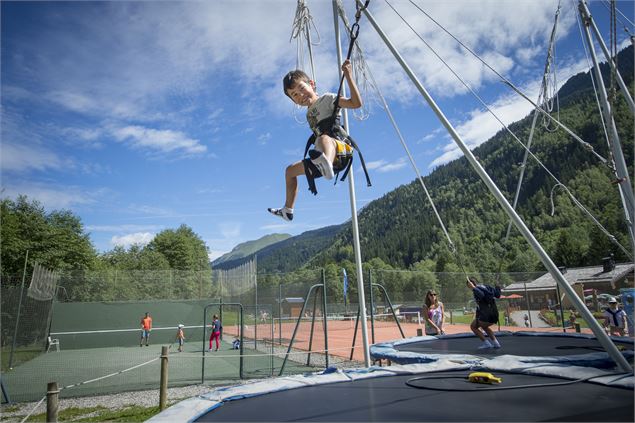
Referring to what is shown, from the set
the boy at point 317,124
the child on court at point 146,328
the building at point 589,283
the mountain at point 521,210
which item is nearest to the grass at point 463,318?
the building at point 589,283

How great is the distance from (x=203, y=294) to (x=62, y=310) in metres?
3.25

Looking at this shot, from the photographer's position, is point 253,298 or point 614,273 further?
point 614,273

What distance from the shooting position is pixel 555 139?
2397 inches

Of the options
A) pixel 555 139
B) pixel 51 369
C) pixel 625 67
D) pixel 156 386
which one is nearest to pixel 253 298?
pixel 156 386

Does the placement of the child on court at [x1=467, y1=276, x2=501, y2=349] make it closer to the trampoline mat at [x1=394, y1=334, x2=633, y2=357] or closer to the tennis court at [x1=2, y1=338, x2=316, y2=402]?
the trampoline mat at [x1=394, y1=334, x2=633, y2=357]

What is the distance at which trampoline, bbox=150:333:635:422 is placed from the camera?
1.68m

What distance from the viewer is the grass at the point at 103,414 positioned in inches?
154

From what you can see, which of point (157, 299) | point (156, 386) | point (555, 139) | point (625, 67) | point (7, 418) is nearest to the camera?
point (7, 418)

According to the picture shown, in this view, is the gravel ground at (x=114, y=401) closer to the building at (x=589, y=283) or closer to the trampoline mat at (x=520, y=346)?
the trampoline mat at (x=520, y=346)

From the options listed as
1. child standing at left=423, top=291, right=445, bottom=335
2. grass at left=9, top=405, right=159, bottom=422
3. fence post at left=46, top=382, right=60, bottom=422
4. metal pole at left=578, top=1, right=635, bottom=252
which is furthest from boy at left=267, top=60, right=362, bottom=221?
child standing at left=423, top=291, right=445, bottom=335

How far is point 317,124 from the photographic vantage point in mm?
2373

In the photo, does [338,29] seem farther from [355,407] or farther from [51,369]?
[51,369]

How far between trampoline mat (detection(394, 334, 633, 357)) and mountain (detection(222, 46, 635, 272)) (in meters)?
25.4

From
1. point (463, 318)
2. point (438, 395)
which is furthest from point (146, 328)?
point (463, 318)
